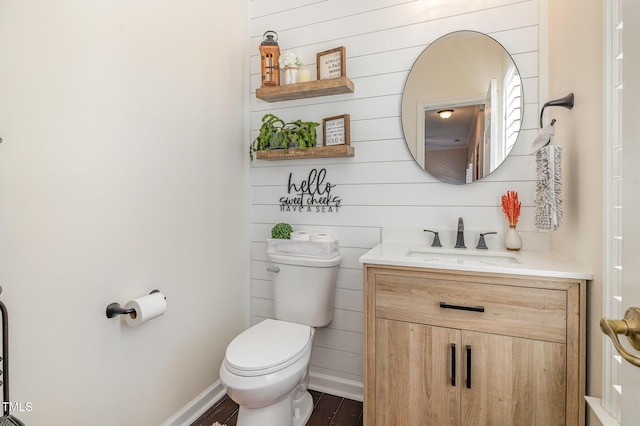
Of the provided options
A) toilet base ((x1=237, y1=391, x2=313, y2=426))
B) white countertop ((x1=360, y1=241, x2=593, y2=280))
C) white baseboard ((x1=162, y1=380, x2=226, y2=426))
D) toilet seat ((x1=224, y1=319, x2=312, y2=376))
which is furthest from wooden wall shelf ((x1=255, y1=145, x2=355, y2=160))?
white baseboard ((x1=162, y1=380, x2=226, y2=426))

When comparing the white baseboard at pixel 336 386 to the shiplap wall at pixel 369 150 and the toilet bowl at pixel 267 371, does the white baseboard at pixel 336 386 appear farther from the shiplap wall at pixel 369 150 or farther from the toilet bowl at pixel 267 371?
the toilet bowl at pixel 267 371

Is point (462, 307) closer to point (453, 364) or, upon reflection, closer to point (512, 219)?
point (453, 364)

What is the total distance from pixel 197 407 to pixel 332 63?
82.0 inches

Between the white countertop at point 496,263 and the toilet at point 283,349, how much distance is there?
1.51ft

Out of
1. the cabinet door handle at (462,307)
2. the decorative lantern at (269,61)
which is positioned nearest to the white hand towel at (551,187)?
the cabinet door handle at (462,307)

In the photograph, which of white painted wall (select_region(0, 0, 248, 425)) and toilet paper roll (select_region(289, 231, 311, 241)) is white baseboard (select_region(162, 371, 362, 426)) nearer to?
white painted wall (select_region(0, 0, 248, 425))

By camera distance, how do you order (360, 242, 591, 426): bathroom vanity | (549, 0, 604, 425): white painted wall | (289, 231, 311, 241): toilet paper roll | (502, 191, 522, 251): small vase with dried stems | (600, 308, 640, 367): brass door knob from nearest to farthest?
(600, 308, 640, 367): brass door knob < (549, 0, 604, 425): white painted wall < (360, 242, 591, 426): bathroom vanity < (502, 191, 522, 251): small vase with dried stems < (289, 231, 311, 241): toilet paper roll

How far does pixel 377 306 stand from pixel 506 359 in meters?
0.51

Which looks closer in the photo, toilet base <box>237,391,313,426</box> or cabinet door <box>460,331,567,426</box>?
cabinet door <box>460,331,567,426</box>

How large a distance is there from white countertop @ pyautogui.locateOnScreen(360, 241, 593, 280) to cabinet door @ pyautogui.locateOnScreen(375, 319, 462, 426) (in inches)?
10.2

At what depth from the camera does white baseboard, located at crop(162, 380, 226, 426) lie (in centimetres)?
166

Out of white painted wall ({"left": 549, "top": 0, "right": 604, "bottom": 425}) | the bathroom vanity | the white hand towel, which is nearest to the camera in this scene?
white painted wall ({"left": 549, "top": 0, "right": 604, "bottom": 425})

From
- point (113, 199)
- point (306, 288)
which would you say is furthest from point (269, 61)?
point (306, 288)

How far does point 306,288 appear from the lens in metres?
1.86
